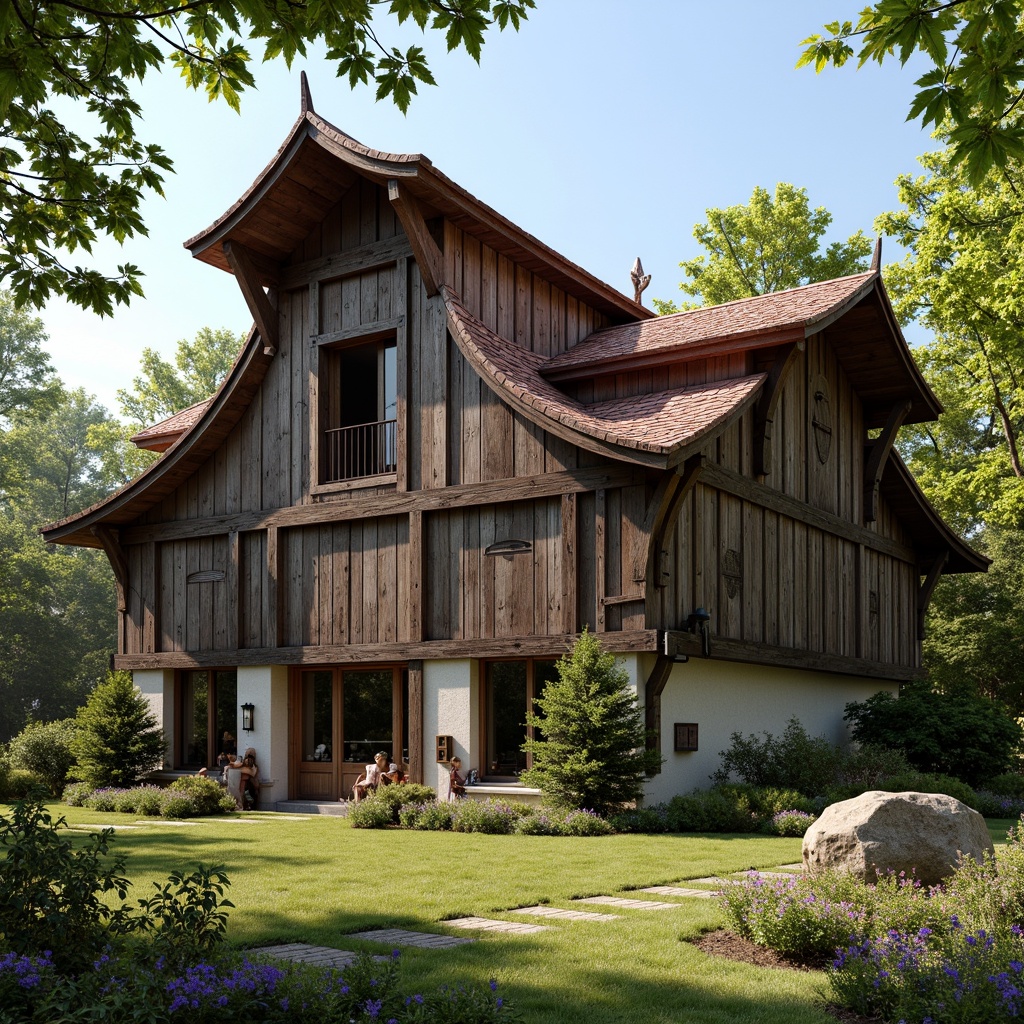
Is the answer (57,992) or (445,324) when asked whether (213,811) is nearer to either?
(445,324)

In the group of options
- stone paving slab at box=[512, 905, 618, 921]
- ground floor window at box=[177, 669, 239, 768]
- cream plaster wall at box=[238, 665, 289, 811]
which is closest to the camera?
stone paving slab at box=[512, 905, 618, 921]

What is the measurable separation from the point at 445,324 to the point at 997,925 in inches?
571

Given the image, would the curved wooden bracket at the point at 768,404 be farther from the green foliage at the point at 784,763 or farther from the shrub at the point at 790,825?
the shrub at the point at 790,825

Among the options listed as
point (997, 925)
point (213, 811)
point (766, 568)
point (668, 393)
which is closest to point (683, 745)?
point (766, 568)

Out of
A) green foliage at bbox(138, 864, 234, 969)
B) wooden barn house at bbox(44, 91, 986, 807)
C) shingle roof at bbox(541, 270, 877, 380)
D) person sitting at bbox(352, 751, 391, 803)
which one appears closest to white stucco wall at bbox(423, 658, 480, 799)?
wooden barn house at bbox(44, 91, 986, 807)

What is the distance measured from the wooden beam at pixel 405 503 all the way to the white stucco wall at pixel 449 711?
8.84 feet

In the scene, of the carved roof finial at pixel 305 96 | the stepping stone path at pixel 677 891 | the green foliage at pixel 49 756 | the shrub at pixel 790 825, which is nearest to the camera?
the stepping stone path at pixel 677 891

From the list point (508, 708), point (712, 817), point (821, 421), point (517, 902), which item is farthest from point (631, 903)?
point (821, 421)

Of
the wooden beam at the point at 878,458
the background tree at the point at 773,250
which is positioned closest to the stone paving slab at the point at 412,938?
the wooden beam at the point at 878,458

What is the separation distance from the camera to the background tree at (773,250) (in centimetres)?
3669

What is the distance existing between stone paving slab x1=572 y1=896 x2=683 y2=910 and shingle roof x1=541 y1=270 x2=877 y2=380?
35.9ft

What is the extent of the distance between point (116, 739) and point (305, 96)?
487 inches

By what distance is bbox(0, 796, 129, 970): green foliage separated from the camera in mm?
6199

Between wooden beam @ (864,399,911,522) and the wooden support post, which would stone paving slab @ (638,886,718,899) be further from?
wooden beam @ (864,399,911,522)
